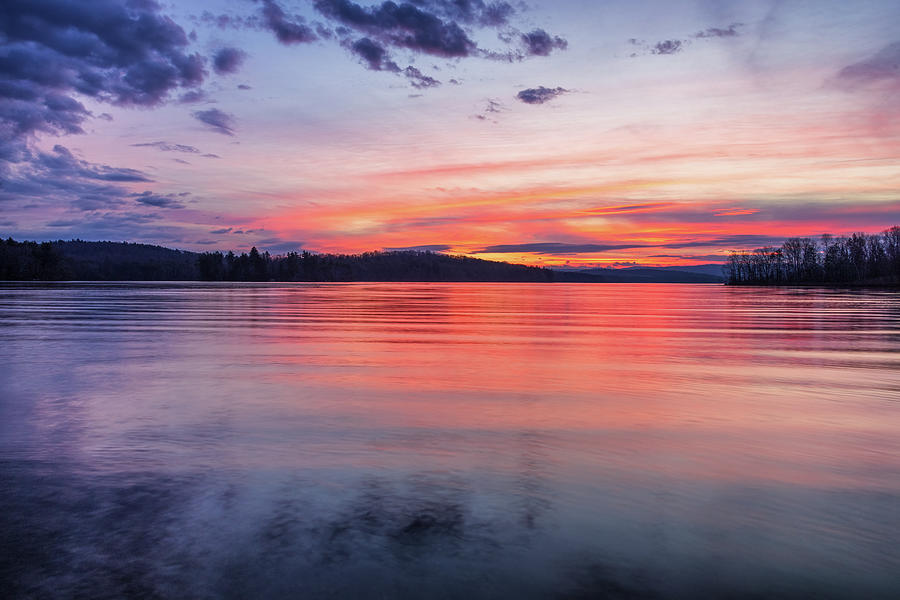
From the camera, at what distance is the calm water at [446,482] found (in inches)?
146

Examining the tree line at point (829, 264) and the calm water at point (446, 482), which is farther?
the tree line at point (829, 264)

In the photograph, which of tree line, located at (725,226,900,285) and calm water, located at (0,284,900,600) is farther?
tree line, located at (725,226,900,285)

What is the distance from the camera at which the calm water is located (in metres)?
3.72

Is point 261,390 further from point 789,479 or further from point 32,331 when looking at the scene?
point 32,331

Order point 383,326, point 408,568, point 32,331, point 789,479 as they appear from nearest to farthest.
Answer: point 408,568, point 789,479, point 32,331, point 383,326

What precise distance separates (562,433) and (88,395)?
25.2ft

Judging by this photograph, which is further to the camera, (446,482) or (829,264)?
(829,264)

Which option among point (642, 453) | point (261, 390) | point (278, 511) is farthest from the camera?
point (261, 390)

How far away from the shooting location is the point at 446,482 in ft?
18.0

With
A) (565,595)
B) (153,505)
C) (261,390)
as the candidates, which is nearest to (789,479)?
(565,595)

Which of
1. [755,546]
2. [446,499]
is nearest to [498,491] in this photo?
[446,499]

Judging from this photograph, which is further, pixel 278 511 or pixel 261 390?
pixel 261 390

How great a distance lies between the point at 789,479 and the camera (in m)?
5.67

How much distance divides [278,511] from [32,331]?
20.3 meters
